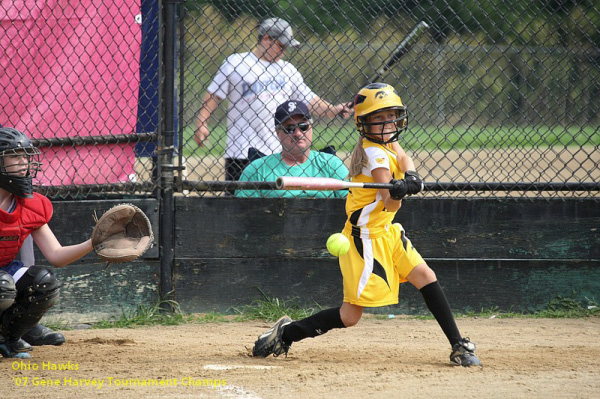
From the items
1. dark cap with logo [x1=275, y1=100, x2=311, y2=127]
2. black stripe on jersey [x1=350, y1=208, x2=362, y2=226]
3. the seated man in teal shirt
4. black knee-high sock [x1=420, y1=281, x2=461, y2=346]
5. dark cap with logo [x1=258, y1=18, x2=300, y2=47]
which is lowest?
black knee-high sock [x1=420, y1=281, x2=461, y2=346]

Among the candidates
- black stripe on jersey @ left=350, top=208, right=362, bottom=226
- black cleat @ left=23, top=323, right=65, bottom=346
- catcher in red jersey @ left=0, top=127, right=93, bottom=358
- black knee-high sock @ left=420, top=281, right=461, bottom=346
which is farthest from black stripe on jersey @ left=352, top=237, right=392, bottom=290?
black cleat @ left=23, top=323, right=65, bottom=346

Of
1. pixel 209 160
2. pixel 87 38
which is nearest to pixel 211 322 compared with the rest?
pixel 87 38

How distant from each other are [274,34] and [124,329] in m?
2.51

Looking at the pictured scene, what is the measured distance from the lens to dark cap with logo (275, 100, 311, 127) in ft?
17.9

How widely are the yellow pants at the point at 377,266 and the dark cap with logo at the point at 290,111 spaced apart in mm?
1659

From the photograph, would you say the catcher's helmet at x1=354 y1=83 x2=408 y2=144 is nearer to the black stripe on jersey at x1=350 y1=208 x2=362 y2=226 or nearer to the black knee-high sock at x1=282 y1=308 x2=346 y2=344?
the black stripe on jersey at x1=350 y1=208 x2=362 y2=226

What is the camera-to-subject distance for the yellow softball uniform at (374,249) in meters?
3.90

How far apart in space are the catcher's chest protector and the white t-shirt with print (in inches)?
79.8

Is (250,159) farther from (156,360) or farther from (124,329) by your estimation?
(156,360)

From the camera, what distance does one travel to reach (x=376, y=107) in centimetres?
390

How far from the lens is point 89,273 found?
516 centimetres

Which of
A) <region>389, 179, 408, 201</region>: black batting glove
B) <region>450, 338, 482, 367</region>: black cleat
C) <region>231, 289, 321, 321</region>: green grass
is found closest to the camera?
<region>389, 179, 408, 201</region>: black batting glove

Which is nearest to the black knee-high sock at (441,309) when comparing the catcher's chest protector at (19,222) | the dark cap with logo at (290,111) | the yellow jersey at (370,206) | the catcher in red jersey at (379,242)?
the catcher in red jersey at (379,242)

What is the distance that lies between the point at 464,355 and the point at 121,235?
1.89 m
